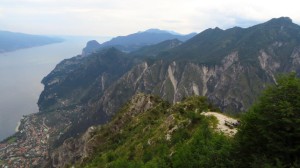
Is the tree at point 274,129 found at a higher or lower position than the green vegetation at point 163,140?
higher

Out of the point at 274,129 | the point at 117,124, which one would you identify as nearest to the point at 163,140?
the point at 274,129

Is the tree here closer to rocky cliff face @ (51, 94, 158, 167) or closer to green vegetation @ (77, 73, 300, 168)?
green vegetation @ (77, 73, 300, 168)

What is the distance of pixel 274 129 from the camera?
119 ft

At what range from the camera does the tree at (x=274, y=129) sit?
35.0 metres

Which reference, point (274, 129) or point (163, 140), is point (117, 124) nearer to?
point (163, 140)

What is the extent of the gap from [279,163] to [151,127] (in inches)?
2009

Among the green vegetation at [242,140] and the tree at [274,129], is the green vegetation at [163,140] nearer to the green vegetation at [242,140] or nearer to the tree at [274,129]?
the green vegetation at [242,140]

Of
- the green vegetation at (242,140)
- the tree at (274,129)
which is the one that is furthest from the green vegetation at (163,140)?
the tree at (274,129)

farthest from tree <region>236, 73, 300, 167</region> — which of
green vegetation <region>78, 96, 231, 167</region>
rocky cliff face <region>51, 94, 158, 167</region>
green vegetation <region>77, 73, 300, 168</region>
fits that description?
rocky cliff face <region>51, 94, 158, 167</region>

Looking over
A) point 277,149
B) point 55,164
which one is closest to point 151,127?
point 277,149

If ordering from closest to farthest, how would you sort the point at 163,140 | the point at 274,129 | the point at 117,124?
the point at 274,129, the point at 163,140, the point at 117,124

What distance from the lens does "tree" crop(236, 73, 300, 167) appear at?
35.0 meters

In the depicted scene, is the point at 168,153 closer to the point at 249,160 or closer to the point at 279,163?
the point at 249,160

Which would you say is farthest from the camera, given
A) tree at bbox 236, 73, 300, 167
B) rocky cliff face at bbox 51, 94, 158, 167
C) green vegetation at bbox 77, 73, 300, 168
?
rocky cliff face at bbox 51, 94, 158, 167
